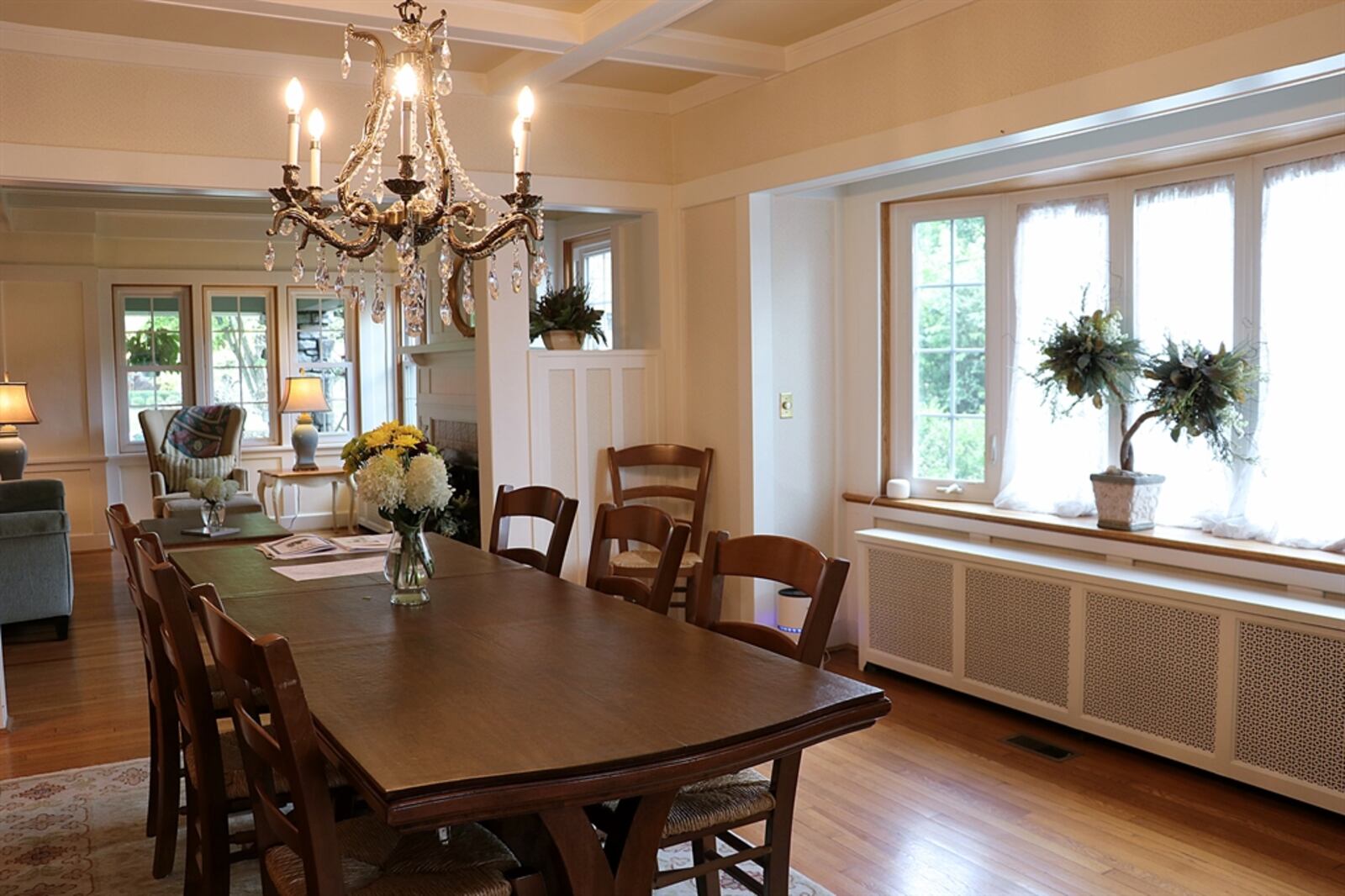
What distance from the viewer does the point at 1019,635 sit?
13.6ft

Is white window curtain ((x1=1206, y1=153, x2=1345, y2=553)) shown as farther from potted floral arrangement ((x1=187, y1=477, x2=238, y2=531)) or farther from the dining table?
potted floral arrangement ((x1=187, y1=477, x2=238, y2=531))

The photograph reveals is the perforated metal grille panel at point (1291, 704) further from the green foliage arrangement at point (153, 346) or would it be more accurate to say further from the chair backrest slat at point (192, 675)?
the green foliage arrangement at point (153, 346)

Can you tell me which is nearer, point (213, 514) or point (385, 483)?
point (385, 483)

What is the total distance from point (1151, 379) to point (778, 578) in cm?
224

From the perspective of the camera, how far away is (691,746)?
177cm

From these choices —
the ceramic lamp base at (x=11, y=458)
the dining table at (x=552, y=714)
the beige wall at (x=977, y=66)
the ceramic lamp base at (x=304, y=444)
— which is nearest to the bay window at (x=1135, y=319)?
the beige wall at (x=977, y=66)

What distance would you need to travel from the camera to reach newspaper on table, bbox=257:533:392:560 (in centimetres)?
361

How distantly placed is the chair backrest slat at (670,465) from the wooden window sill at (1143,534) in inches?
28.1

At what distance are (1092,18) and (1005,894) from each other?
2621mm

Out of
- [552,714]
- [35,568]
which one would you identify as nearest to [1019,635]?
[552,714]

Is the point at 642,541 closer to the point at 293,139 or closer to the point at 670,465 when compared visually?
the point at 293,139

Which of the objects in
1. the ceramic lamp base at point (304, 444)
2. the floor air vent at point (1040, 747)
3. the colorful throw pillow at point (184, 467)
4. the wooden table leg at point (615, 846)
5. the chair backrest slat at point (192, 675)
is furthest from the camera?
the ceramic lamp base at point (304, 444)

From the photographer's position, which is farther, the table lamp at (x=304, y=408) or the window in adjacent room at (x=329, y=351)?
the window in adjacent room at (x=329, y=351)

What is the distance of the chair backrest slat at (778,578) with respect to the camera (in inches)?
91.7
